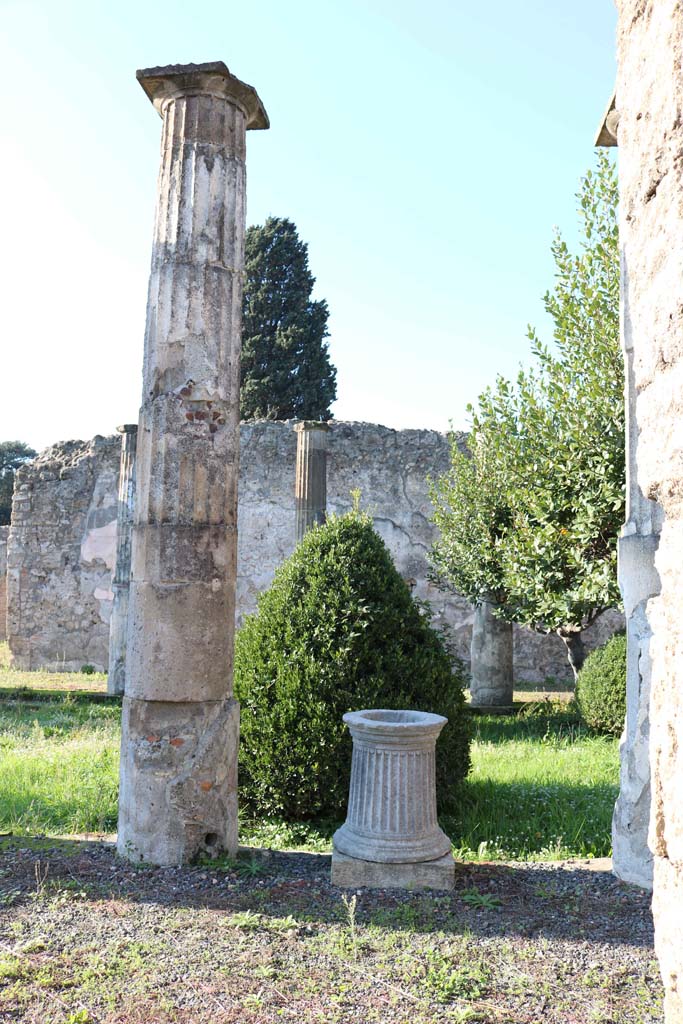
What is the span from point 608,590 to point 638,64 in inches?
255

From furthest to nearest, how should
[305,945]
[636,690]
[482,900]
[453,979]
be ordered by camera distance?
[636,690] < [482,900] < [305,945] < [453,979]

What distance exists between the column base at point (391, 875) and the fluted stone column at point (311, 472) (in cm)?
702

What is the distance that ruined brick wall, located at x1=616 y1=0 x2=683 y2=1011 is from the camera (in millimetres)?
1233

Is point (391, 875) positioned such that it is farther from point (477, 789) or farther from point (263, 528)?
point (263, 528)

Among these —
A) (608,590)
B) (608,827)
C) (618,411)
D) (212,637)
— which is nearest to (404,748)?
(212,637)

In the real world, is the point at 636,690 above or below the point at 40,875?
above

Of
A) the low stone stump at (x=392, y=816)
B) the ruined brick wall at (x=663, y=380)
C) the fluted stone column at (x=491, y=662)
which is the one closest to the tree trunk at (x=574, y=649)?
the fluted stone column at (x=491, y=662)

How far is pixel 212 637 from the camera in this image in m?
4.50

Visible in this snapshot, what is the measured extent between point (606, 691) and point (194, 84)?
6309mm

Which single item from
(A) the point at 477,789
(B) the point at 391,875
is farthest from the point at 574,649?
(B) the point at 391,875

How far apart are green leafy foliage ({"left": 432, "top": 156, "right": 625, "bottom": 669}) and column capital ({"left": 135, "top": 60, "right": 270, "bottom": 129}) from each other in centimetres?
381

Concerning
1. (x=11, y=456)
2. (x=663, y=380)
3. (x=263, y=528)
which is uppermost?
(x=11, y=456)

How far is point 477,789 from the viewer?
5930 millimetres

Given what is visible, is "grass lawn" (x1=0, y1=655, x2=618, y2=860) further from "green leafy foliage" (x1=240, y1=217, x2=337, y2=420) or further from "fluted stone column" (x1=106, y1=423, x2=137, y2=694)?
"green leafy foliage" (x1=240, y1=217, x2=337, y2=420)
